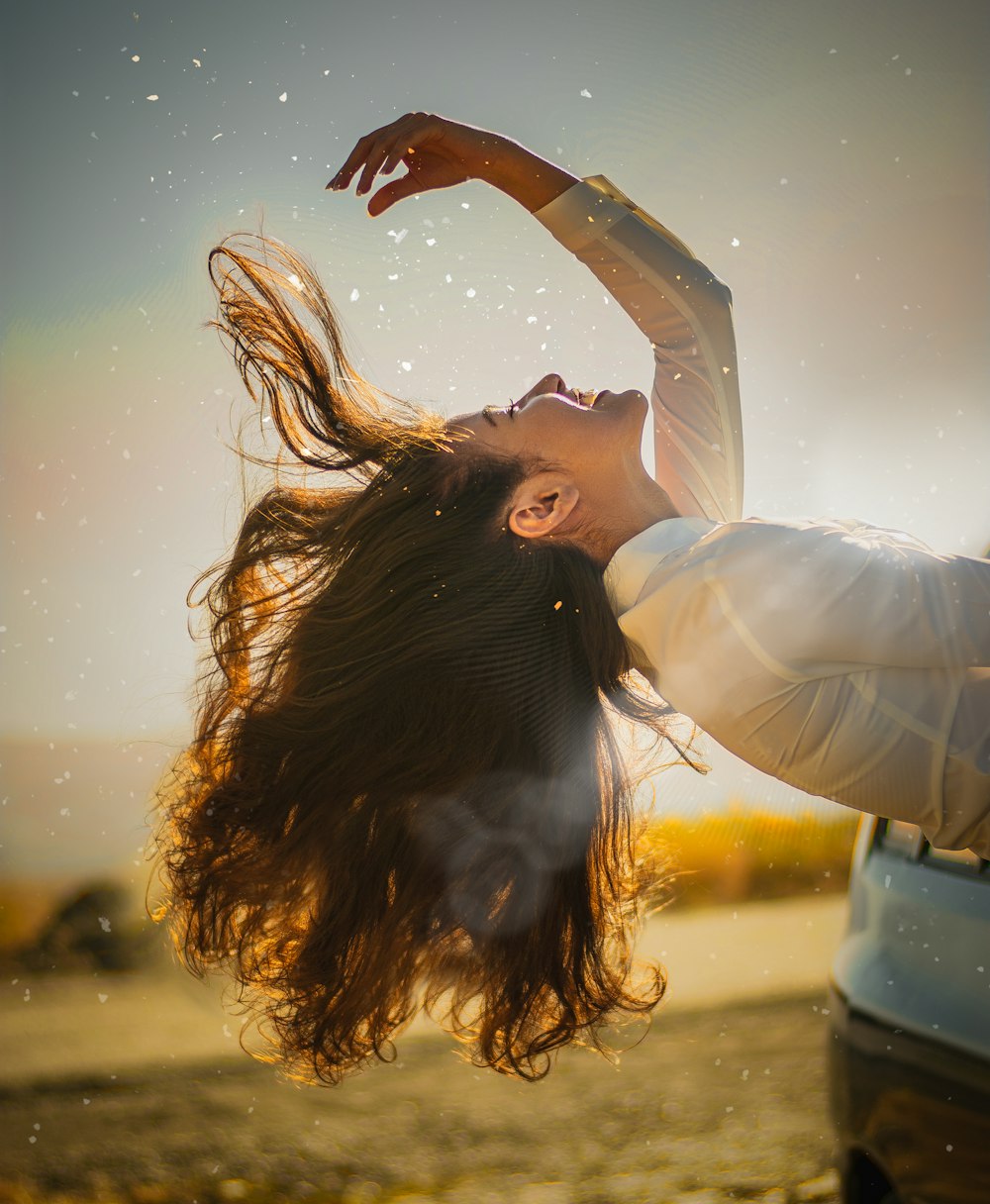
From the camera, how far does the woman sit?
3.33 ft

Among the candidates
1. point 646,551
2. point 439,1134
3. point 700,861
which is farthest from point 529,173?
point 439,1134

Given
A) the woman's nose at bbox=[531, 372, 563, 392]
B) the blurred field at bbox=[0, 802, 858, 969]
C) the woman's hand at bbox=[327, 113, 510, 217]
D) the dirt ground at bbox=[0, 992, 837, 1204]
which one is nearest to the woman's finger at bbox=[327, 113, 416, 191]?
the woman's hand at bbox=[327, 113, 510, 217]

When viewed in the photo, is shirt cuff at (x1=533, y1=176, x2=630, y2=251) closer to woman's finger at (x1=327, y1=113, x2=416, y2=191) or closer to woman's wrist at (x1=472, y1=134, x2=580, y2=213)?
woman's wrist at (x1=472, y1=134, x2=580, y2=213)

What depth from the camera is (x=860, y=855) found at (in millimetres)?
902

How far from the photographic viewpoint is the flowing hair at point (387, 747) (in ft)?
3.33

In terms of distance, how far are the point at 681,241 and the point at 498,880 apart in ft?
3.15

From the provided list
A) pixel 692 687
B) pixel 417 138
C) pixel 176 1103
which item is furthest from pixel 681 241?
pixel 176 1103

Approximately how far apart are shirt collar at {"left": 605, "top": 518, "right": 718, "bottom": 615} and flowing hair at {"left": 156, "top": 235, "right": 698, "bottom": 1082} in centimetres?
8

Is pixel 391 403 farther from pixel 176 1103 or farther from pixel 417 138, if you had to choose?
pixel 176 1103

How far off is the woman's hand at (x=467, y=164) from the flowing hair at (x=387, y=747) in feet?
0.71

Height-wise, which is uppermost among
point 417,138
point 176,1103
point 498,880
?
point 417,138

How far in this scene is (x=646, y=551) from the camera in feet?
2.92

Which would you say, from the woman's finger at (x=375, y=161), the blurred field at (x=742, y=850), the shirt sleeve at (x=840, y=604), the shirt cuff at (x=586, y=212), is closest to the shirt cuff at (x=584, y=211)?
the shirt cuff at (x=586, y=212)

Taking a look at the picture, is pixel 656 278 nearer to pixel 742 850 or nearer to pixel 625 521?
pixel 625 521
